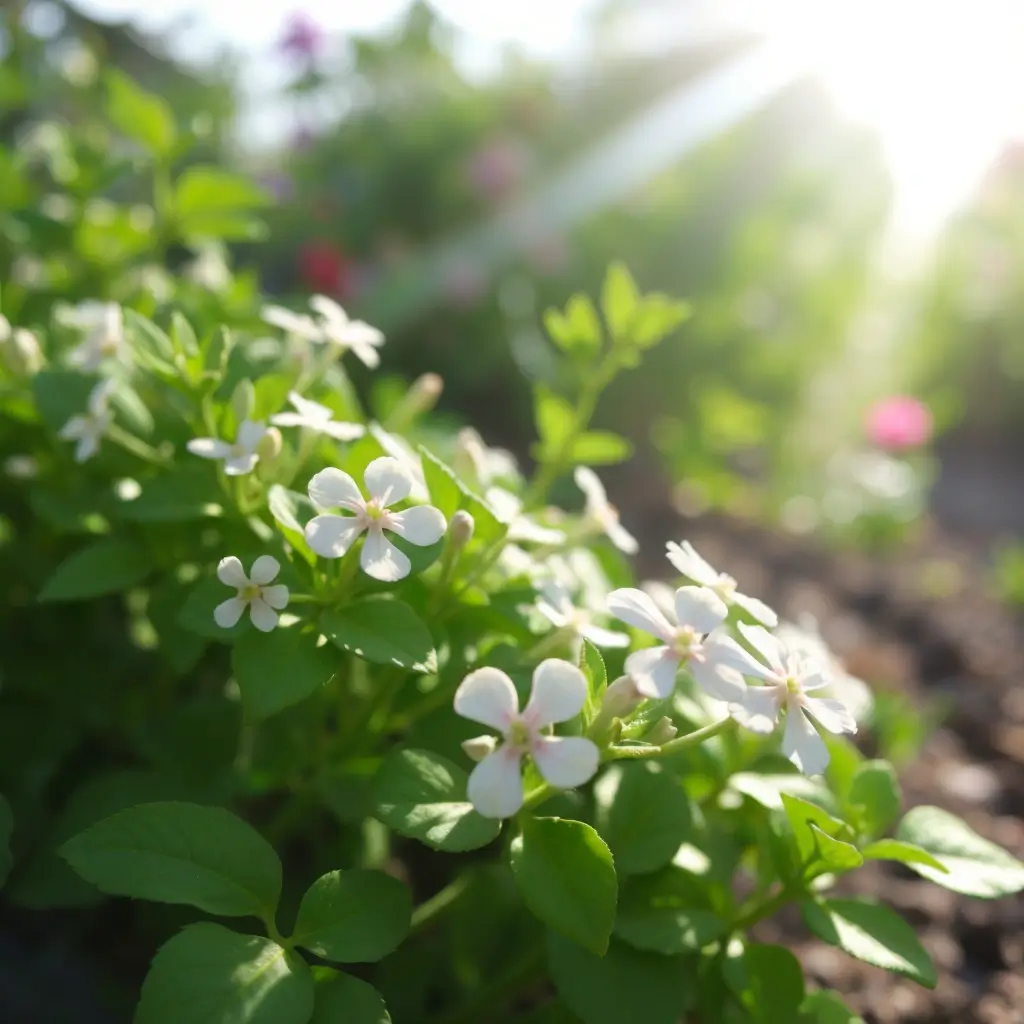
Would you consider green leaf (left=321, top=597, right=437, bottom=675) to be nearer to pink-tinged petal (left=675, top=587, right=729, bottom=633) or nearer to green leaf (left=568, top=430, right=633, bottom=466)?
pink-tinged petal (left=675, top=587, right=729, bottom=633)

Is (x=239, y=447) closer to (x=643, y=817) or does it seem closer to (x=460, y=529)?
(x=460, y=529)

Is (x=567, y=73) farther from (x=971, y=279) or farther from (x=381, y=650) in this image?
(x=381, y=650)

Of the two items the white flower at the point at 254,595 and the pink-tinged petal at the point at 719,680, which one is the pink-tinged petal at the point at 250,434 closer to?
the white flower at the point at 254,595

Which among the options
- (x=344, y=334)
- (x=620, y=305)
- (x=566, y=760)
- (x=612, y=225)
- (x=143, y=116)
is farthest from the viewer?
(x=612, y=225)

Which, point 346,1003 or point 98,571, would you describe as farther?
point 98,571

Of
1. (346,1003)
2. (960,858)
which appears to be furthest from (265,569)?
(960,858)
